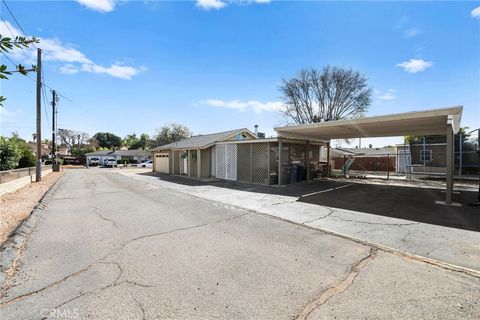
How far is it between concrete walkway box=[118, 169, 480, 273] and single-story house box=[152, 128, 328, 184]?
16.2 feet

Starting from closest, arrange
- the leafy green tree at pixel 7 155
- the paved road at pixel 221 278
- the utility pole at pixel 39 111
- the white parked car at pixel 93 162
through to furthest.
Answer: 1. the paved road at pixel 221 278
2. the leafy green tree at pixel 7 155
3. the utility pole at pixel 39 111
4. the white parked car at pixel 93 162

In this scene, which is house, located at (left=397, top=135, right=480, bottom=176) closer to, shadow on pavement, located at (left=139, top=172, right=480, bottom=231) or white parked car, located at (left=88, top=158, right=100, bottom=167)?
shadow on pavement, located at (left=139, top=172, right=480, bottom=231)

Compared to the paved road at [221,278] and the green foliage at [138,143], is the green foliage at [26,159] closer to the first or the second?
the paved road at [221,278]

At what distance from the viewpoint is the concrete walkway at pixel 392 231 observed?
407cm

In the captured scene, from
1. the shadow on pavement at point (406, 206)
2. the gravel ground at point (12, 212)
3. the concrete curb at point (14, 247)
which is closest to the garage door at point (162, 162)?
the gravel ground at point (12, 212)

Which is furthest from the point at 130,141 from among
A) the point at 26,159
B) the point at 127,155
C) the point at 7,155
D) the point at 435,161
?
the point at 435,161

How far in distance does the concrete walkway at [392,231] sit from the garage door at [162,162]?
16.9m

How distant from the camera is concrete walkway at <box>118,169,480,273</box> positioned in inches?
160

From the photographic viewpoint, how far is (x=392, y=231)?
17.4 ft

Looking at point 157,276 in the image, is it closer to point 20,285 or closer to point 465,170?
point 20,285

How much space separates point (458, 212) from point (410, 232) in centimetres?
302

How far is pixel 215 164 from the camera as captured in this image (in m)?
17.0

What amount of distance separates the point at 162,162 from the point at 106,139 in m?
59.8

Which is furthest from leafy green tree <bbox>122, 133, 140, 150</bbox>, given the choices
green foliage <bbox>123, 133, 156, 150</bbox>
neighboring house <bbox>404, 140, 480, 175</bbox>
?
neighboring house <bbox>404, 140, 480, 175</bbox>
